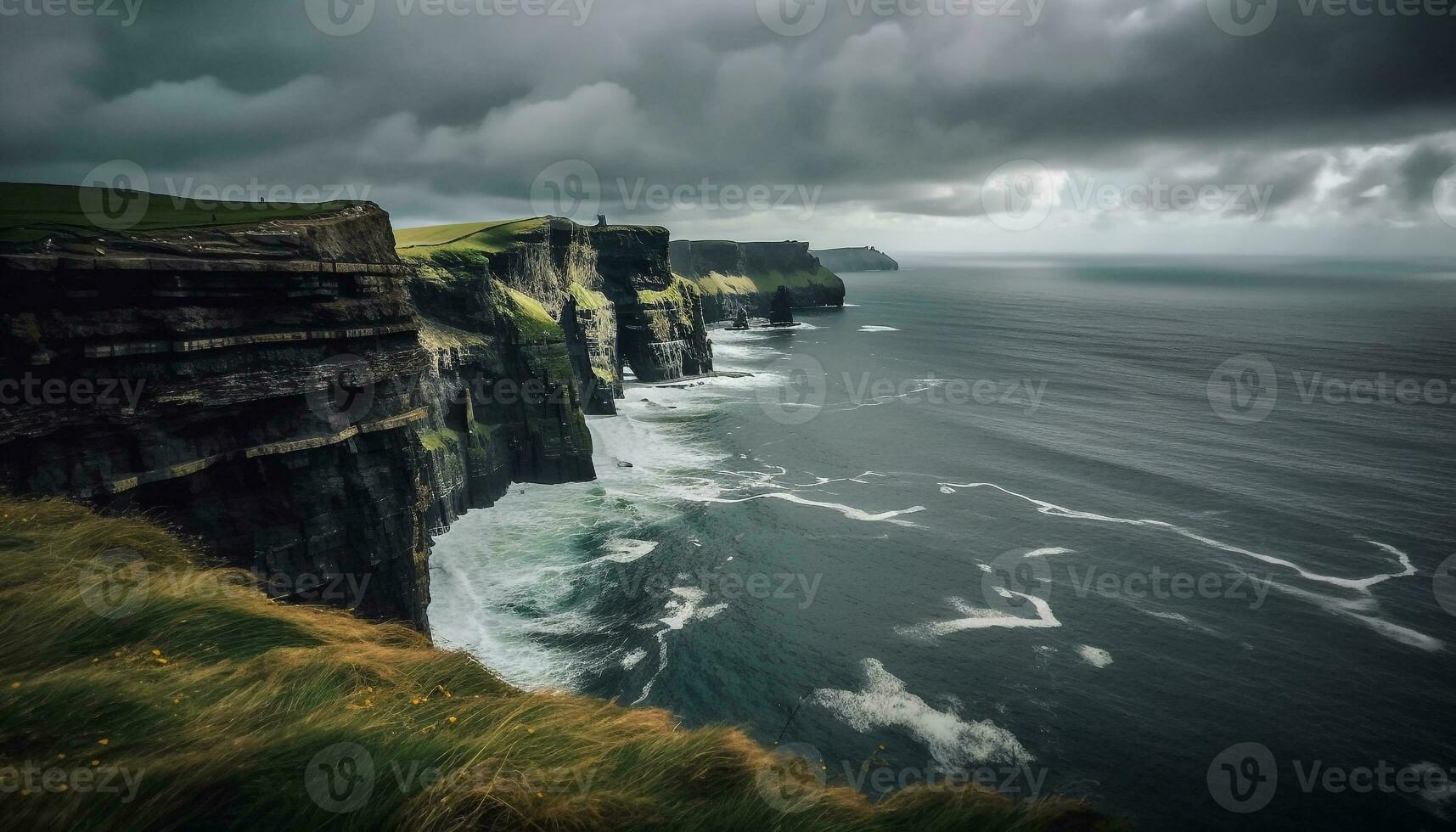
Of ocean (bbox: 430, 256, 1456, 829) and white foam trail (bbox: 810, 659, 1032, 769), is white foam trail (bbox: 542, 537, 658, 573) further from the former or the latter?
white foam trail (bbox: 810, 659, 1032, 769)

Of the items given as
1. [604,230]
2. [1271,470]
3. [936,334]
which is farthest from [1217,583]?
[936,334]

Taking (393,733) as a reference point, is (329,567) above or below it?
below

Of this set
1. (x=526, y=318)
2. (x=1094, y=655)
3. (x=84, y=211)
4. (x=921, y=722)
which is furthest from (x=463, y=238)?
(x=1094, y=655)

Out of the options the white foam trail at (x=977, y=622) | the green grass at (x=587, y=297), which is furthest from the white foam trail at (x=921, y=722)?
the green grass at (x=587, y=297)

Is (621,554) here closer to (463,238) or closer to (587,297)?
(463,238)

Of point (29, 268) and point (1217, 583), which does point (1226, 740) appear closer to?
point (1217, 583)
